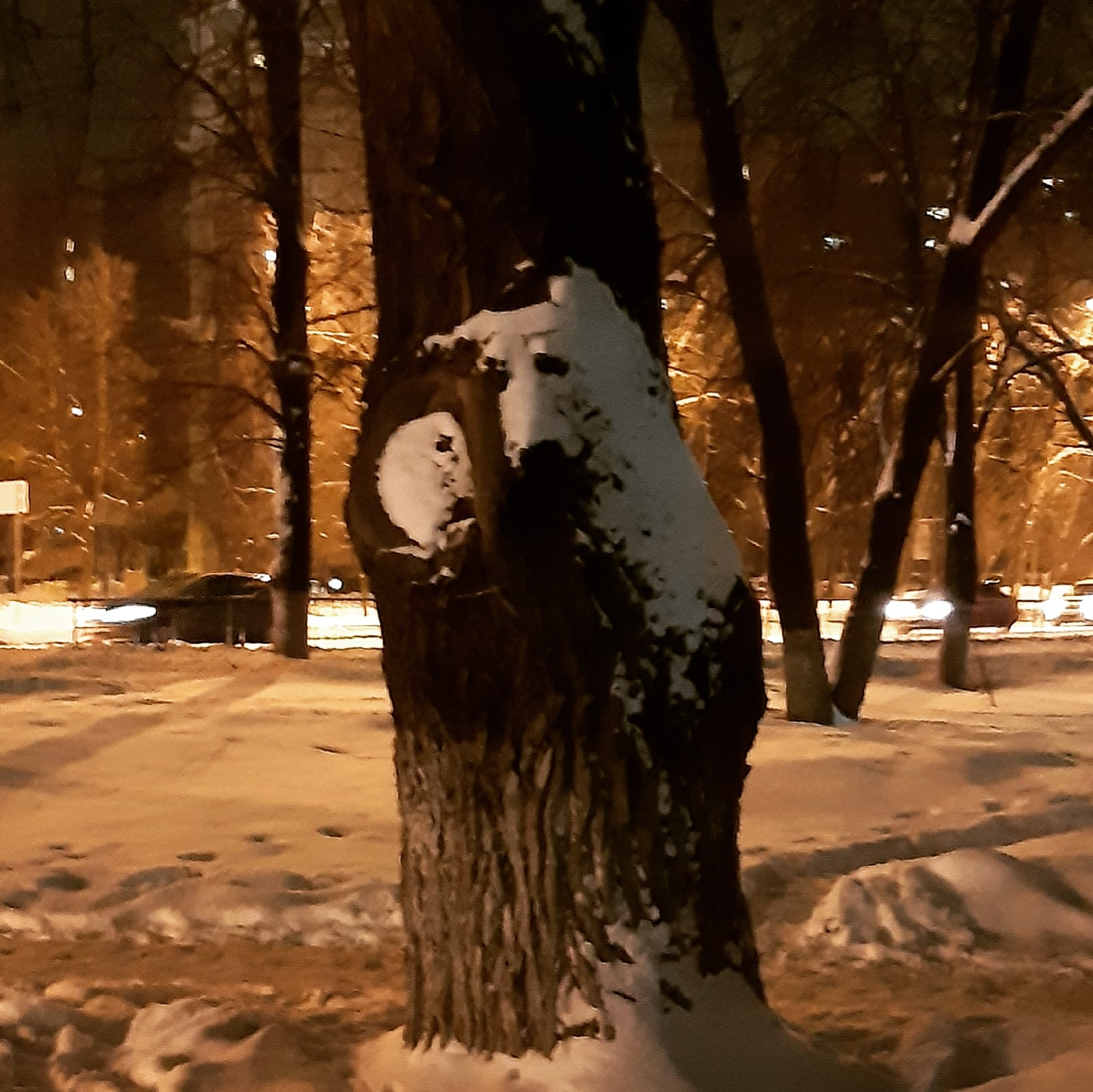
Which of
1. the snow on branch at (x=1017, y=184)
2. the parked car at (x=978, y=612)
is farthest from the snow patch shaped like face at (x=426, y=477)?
the parked car at (x=978, y=612)

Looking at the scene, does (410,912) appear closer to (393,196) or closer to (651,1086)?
(651,1086)

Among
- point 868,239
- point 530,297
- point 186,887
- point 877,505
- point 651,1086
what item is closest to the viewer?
point 651,1086

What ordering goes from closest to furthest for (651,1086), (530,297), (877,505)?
(651,1086)
(530,297)
(877,505)

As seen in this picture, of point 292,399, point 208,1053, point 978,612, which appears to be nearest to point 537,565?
point 208,1053

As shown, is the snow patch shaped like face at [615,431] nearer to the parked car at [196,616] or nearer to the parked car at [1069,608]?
the parked car at [196,616]

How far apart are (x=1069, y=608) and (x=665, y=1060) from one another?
34.0 meters

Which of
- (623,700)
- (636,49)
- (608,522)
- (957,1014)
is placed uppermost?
(636,49)

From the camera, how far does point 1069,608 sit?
35.3 metres

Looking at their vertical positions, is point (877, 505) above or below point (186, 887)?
above

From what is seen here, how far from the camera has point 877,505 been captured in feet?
40.1

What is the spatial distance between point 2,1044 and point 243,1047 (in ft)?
2.52

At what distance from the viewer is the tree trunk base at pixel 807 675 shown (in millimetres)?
11758

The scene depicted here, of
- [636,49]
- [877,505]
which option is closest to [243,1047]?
[636,49]

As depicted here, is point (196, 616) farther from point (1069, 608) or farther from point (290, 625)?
point (1069, 608)
